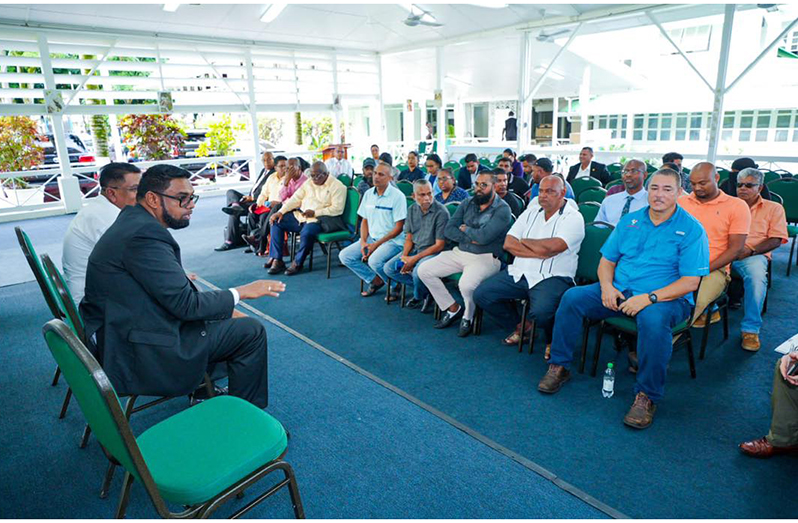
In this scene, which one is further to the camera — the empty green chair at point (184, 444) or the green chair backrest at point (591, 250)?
the green chair backrest at point (591, 250)

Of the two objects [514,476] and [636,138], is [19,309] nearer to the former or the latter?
[514,476]

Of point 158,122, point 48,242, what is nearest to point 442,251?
point 48,242

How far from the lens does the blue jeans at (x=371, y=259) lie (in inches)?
179

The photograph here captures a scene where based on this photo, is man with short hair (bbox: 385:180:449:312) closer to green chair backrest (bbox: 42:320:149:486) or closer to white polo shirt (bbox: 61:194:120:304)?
white polo shirt (bbox: 61:194:120:304)

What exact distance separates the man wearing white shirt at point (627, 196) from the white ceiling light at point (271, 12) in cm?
818

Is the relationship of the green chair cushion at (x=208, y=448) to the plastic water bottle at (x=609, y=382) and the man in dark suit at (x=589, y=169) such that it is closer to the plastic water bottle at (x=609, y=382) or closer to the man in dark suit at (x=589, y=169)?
the plastic water bottle at (x=609, y=382)

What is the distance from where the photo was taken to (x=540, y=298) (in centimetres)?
324

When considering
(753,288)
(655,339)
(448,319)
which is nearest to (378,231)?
(448,319)

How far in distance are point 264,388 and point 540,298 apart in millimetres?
1859

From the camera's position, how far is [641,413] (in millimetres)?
2584

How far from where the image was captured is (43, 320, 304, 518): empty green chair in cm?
129

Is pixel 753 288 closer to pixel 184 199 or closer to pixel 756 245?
pixel 756 245

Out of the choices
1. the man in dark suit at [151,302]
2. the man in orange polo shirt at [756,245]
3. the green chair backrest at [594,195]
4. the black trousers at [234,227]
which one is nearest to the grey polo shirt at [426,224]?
the green chair backrest at [594,195]

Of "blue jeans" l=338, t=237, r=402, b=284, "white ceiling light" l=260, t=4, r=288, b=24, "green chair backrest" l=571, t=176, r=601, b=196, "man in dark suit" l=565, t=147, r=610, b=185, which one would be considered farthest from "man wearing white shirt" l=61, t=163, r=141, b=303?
"white ceiling light" l=260, t=4, r=288, b=24
